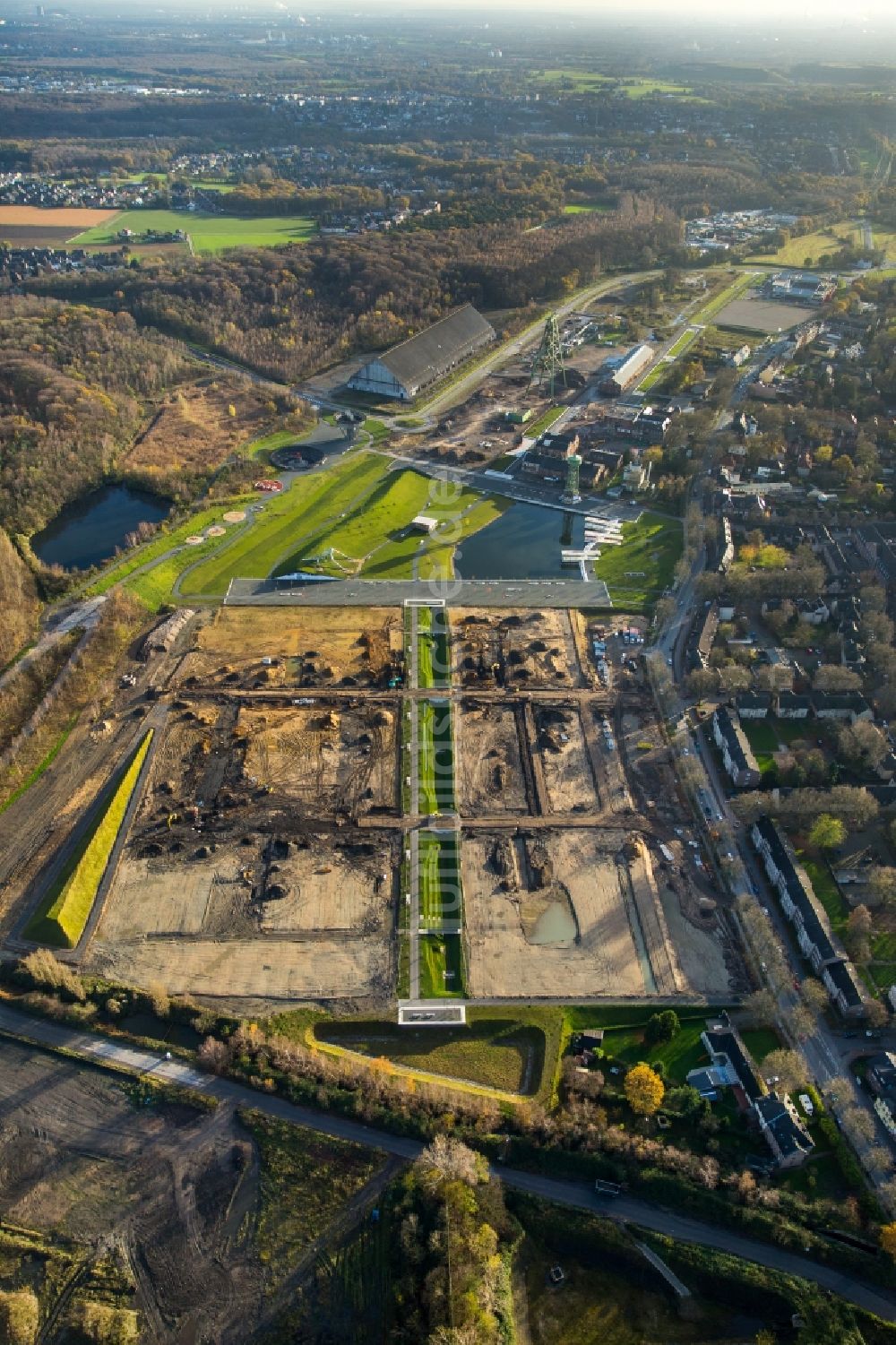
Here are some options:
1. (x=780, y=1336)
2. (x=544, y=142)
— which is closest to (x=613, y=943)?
(x=780, y=1336)

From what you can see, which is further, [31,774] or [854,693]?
[854,693]

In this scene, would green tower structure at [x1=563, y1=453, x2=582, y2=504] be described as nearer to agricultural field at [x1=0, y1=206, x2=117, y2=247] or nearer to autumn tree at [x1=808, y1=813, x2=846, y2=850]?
autumn tree at [x1=808, y1=813, x2=846, y2=850]

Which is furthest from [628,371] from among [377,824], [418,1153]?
[418,1153]

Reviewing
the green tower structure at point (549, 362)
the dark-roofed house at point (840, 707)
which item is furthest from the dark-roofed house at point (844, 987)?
the green tower structure at point (549, 362)

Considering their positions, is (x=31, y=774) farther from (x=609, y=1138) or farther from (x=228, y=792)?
(x=609, y=1138)

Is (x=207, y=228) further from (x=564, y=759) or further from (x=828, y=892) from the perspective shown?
(x=828, y=892)

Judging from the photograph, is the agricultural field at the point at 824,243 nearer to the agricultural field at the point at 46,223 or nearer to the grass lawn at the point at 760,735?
the grass lawn at the point at 760,735
